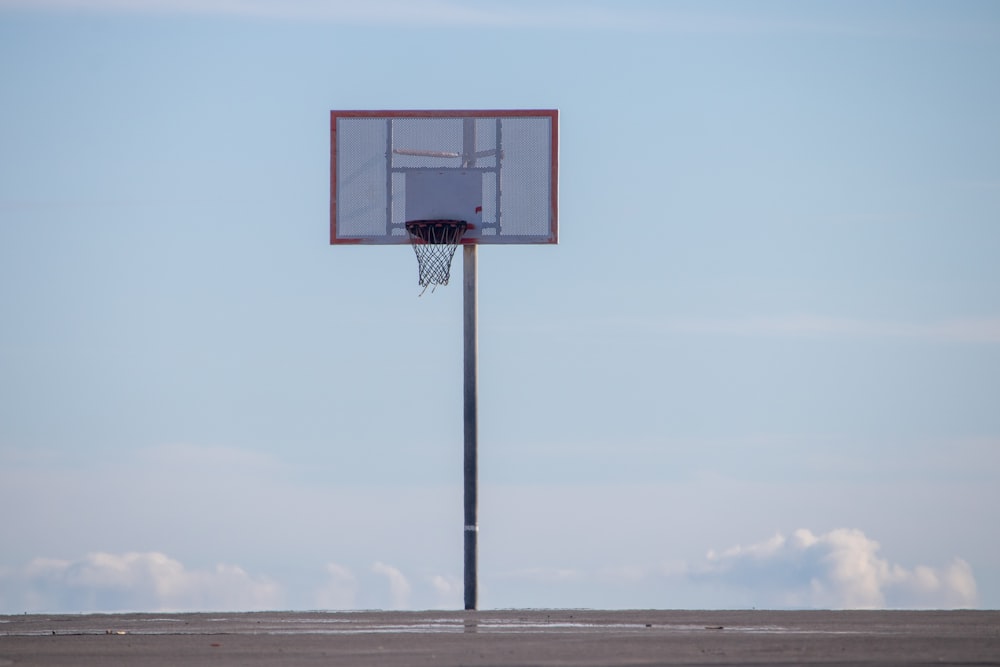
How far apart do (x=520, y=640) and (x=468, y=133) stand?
1059 centimetres

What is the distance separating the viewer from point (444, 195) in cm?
2528

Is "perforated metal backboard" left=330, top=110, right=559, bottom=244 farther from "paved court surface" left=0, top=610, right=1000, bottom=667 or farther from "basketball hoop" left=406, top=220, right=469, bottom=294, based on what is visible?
"paved court surface" left=0, top=610, right=1000, bottom=667

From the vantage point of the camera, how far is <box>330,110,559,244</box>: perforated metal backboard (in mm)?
25188

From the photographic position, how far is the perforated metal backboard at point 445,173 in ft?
82.6

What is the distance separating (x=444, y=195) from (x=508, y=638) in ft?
32.3

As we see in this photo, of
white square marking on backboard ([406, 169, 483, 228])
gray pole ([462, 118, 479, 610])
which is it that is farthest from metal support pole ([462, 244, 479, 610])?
white square marking on backboard ([406, 169, 483, 228])

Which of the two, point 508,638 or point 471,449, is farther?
point 471,449

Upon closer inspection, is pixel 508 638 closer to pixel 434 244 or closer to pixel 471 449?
pixel 471 449

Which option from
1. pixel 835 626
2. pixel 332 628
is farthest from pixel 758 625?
pixel 332 628

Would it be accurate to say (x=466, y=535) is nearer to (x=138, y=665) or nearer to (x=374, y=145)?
(x=374, y=145)

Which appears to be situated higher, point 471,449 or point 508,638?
point 471,449

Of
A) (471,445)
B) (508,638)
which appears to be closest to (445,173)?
(471,445)

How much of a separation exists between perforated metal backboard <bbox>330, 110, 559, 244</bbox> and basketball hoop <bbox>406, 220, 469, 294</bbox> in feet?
0.44

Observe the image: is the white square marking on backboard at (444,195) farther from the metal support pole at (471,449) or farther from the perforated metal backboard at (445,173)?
the metal support pole at (471,449)
